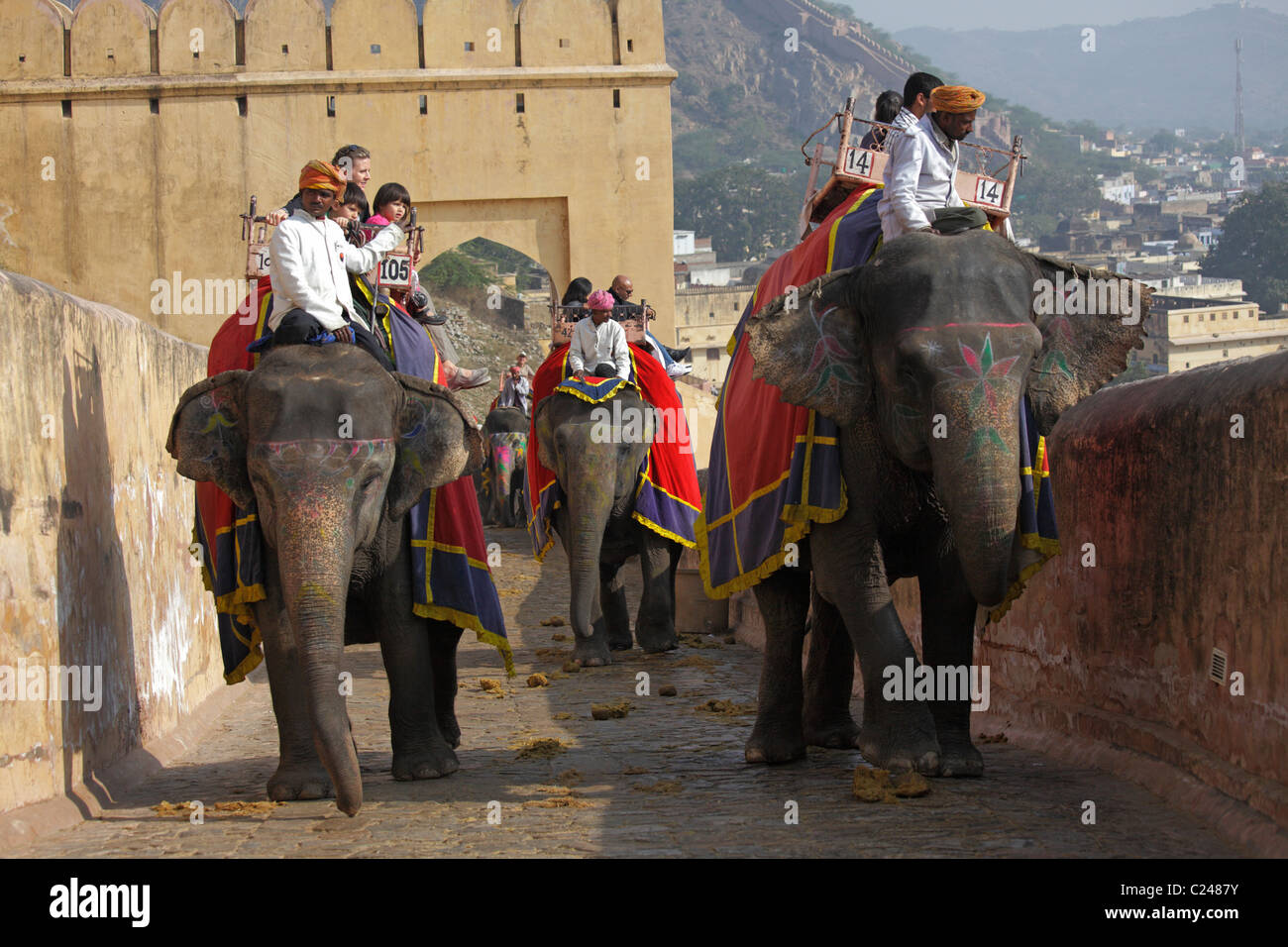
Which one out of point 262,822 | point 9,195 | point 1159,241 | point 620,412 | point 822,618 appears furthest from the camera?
point 1159,241

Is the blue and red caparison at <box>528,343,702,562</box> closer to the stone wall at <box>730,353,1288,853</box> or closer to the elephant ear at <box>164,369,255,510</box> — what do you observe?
the stone wall at <box>730,353,1288,853</box>

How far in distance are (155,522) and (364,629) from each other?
1.92 metres

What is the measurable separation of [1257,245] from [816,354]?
349 ft

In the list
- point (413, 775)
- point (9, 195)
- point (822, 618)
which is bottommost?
point (413, 775)

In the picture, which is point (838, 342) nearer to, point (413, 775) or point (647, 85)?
point (413, 775)

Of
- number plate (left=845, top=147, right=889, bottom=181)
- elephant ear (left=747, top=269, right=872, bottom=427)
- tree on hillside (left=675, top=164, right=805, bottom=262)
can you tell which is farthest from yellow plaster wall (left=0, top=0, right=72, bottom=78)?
tree on hillside (left=675, top=164, right=805, bottom=262)

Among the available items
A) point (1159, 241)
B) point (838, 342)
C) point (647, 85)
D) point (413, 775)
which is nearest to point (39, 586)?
point (413, 775)

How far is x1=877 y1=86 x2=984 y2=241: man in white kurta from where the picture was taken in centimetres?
602

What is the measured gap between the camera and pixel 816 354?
578 centimetres

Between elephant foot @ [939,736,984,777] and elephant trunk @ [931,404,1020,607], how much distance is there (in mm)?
754

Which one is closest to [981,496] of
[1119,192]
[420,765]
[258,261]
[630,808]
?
[630,808]

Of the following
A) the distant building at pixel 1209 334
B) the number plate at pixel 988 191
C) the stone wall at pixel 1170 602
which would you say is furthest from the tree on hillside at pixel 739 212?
the stone wall at pixel 1170 602

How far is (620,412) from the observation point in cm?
1095

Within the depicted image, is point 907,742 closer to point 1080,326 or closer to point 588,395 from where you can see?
point 1080,326
